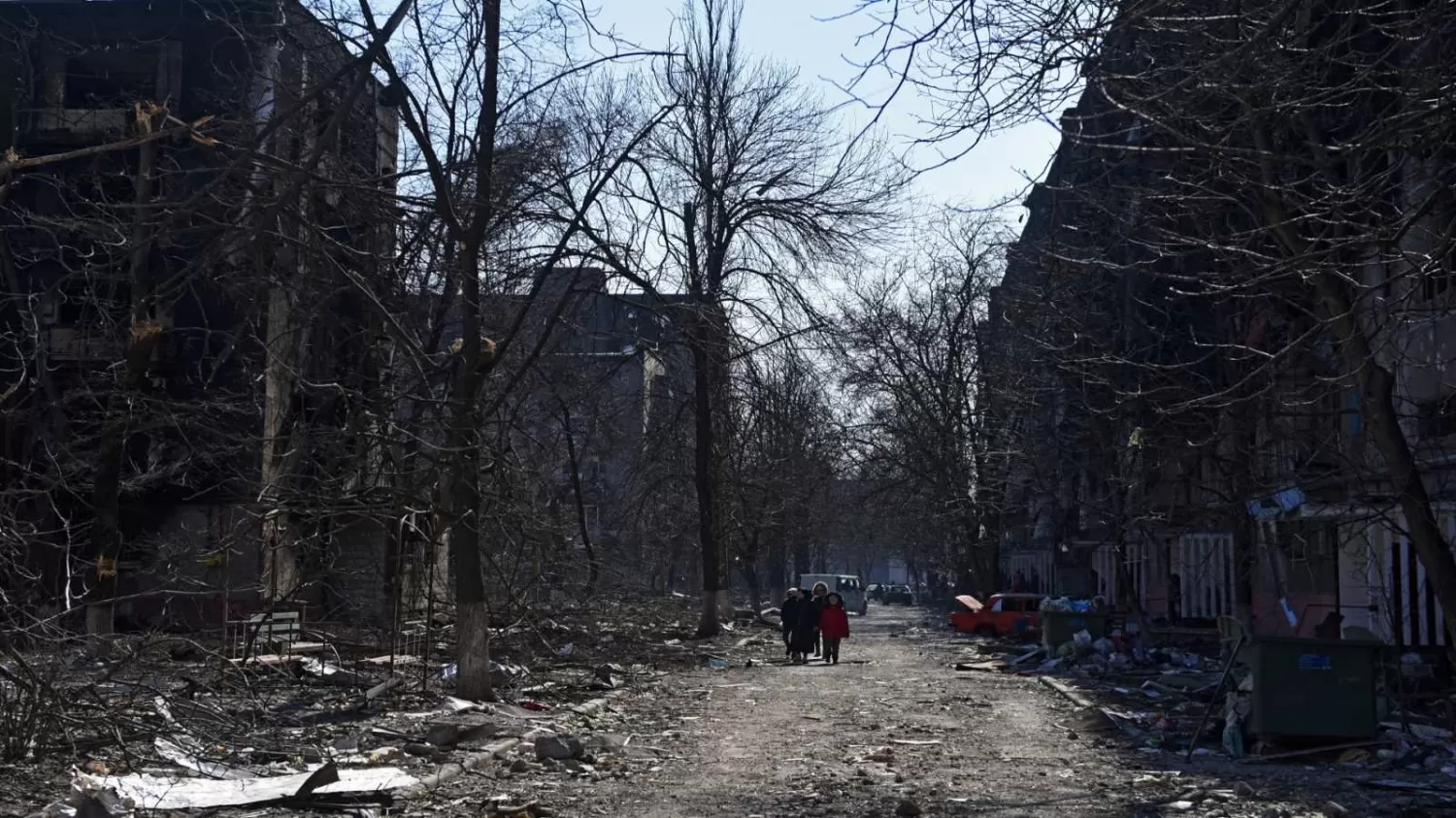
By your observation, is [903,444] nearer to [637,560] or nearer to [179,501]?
[637,560]

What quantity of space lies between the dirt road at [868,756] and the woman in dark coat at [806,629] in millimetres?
5940

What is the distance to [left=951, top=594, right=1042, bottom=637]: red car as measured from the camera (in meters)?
41.9

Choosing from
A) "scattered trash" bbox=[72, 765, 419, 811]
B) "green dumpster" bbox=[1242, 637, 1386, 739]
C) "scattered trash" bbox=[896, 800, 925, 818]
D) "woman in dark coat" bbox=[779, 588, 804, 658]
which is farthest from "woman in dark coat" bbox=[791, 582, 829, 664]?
"scattered trash" bbox=[72, 765, 419, 811]

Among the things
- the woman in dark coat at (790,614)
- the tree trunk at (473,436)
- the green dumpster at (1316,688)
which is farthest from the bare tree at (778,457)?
the green dumpster at (1316,688)

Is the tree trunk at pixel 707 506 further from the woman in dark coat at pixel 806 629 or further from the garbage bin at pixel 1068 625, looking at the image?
the garbage bin at pixel 1068 625

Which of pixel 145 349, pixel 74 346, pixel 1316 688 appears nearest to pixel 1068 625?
pixel 1316 688

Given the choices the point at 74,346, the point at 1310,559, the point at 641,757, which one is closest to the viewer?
the point at 641,757

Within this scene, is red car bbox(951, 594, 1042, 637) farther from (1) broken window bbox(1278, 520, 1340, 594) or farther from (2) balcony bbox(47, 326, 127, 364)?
(2) balcony bbox(47, 326, 127, 364)

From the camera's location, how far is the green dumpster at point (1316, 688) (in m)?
13.4

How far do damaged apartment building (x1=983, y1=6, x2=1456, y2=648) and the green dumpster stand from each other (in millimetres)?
1275

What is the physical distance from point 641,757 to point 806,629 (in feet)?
55.1

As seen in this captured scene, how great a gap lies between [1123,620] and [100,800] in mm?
30038

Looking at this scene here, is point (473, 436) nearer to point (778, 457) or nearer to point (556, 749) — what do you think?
point (556, 749)

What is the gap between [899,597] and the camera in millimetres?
108375
